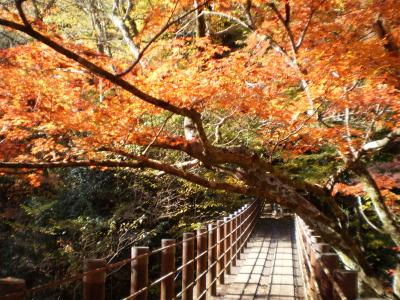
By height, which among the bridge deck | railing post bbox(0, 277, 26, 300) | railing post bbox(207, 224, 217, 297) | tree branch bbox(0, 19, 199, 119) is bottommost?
the bridge deck

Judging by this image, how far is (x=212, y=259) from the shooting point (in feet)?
23.6

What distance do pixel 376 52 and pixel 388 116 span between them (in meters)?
2.47

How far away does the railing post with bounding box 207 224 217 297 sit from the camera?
273 inches

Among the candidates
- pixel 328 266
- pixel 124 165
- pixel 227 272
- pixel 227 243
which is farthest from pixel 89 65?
pixel 227 272

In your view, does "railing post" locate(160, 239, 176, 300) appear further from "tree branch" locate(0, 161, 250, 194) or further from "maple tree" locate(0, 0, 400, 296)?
"maple tree" locate(0, 0, 400, 296)

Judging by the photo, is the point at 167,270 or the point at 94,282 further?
the point at 167,270

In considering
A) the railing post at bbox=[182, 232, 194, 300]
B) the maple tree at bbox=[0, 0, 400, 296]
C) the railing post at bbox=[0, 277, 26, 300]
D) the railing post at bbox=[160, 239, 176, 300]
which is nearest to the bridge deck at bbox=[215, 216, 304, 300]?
the maple tree at bbox=[0, 0, 400, 296]

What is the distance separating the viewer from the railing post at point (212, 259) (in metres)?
6.93

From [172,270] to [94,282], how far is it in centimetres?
198

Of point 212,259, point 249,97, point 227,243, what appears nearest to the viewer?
point 212,259

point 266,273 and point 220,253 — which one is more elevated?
point 220,253

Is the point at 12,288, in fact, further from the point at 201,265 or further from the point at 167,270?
the point at 201,265

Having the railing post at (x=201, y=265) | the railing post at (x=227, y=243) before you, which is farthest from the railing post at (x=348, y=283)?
the railing post at (x=227, y=243)

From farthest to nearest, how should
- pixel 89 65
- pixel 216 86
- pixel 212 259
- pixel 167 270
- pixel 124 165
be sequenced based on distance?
1. pixel 216 86
2. pixel 212 259
3. pixel 124 165
4. pixel 167 270
5. pixel 89 65
